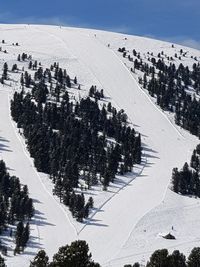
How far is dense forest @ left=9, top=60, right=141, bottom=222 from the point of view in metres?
116

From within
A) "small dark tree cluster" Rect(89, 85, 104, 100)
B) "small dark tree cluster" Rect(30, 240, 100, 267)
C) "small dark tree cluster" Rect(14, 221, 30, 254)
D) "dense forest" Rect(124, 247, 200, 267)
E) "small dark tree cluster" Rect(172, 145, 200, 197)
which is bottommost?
"small dark tree cluster" Rect(14, 221, 30, 254)

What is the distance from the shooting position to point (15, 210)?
9150 cm

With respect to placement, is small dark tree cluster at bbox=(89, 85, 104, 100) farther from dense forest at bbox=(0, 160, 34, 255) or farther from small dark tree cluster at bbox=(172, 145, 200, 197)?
dense forest at bbox=(0, 160, 34, 255)

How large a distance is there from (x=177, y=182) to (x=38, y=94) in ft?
200

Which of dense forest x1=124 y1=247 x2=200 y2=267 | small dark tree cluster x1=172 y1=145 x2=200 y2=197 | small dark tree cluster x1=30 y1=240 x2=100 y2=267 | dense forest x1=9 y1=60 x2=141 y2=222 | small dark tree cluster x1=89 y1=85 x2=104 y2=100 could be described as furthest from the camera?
small dark tree cluster x1=89 y1=85 x2=104 y2=100

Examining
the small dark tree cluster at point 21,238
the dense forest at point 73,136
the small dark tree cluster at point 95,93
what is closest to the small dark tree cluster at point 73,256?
the small dark tree cluster at point 21,238

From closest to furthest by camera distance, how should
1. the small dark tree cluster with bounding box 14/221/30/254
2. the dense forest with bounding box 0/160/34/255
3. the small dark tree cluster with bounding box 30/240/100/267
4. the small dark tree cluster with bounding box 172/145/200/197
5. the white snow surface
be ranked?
1. the small dark tree cluster with bounding box 30/240/100/267
2. the small dark tree cluster with bounding box 14/221/30/254
3. the dense forest with bounding box 0/160/34/255
4. the white snow surface
5. the small dark tree cluster with bounding box 172/145/200/197

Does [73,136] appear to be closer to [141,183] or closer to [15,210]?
[141,183]

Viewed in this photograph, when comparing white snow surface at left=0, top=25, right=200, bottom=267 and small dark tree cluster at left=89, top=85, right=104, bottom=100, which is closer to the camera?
white snow surface at left=0, top=25, right=200, bottom=267

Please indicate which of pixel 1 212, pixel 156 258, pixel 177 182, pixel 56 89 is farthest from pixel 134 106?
pixel 156 258

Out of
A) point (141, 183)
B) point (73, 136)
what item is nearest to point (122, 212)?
point (141, 183)

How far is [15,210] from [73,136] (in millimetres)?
48465

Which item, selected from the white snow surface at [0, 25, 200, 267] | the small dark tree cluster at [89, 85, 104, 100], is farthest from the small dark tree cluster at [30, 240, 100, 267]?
the small dark tree cluster at [89, 85, 104, 100]

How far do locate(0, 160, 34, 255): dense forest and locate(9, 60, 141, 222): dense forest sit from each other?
31.1 feet
